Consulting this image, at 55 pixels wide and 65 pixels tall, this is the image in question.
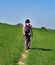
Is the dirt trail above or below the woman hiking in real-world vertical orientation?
below

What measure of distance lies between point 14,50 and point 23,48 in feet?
7.03

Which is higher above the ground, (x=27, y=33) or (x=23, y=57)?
(x=27, y=33)

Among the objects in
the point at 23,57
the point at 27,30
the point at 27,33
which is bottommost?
the point at 23,57

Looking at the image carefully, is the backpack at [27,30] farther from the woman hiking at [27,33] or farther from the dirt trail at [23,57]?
the dirt trail at [23,57]

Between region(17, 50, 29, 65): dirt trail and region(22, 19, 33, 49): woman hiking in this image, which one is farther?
region(22, 19, 33, 49): woman hiking

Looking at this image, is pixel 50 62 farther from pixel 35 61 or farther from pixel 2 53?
pixel 2 53

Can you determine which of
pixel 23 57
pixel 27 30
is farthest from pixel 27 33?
pixel 23 57

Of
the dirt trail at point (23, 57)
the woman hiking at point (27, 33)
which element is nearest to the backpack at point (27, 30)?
the woman hiking at point (27, 33)

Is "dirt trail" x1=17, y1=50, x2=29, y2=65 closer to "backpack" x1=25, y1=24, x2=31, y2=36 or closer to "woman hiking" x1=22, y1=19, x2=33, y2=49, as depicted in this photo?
"woman hiking" x1=22, y1=19, x2=33, y2=49

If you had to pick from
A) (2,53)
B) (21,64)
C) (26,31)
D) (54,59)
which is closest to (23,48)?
(26,31)

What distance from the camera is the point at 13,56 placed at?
2519 centimetres

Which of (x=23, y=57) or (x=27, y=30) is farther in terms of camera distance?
(x=27, y=30)

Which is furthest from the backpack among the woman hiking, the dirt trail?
the dirt trail

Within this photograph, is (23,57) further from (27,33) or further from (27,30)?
(27,30)
